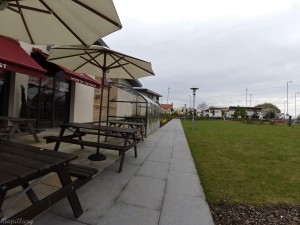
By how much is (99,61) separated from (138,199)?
3507 mm

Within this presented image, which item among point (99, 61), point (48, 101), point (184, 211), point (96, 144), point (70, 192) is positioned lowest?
point (184, 211)

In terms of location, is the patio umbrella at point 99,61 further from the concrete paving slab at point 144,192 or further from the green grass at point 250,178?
the green grass at point 250,178

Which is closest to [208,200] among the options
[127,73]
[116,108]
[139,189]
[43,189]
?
[139,189]

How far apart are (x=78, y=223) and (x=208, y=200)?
6.34 feet

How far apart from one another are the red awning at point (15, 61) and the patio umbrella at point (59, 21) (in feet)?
3.47

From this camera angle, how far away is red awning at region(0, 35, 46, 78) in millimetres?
4719

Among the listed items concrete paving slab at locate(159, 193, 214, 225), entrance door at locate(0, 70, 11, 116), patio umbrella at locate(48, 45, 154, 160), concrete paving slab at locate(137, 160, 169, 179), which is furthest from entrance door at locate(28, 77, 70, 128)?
concrete paving slab at locate(159, 193, 214, 225)

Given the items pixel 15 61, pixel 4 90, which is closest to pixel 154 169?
pixel 15 61

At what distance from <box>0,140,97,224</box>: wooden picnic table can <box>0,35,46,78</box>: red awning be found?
2.69 m

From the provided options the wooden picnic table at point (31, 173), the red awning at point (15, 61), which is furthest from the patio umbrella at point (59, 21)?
the wooden picnic table at point (31, 173)

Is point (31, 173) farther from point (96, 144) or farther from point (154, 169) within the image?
point (154, 169)

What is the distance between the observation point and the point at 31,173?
1.79 meters

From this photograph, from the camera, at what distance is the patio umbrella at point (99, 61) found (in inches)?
174

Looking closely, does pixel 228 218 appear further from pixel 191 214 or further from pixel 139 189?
pixel 139 189
